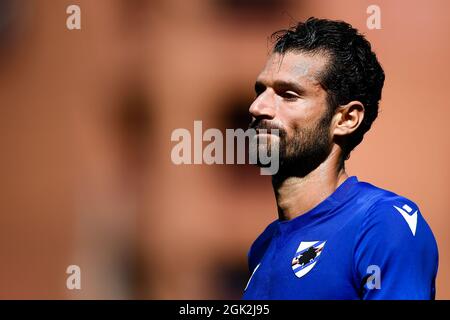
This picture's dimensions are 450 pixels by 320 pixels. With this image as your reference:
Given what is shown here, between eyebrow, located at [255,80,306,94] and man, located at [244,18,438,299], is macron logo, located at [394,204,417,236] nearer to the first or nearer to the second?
man, located at [244,18,438,299]

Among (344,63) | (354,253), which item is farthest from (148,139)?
(354,253)

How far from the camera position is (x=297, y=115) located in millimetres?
2691

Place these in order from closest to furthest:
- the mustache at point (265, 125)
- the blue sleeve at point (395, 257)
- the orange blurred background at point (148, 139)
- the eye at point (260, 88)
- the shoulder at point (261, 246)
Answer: the blue sleeve at point (395, 257) < the mustache at point (265, 125) < the eye at point (260, 88) < the shoulder at point (261, 246) < the orange blurred background at point (148, 139)

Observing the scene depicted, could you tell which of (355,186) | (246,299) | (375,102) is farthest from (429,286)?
(375,102)

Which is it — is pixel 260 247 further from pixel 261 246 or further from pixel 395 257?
pixel 395 257

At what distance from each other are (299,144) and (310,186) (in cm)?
17

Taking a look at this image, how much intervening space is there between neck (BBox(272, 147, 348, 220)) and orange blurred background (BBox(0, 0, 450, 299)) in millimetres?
3966

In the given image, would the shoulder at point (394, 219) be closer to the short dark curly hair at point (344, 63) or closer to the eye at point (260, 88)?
the short dark curly hair at point (344, 63)

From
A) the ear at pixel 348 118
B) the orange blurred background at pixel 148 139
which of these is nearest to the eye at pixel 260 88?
the ear at pixel 348 118

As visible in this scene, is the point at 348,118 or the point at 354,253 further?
the point at 348,118

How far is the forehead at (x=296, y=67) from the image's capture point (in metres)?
2.73

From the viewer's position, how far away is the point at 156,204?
6.94m

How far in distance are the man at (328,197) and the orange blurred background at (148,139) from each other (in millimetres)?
3874
